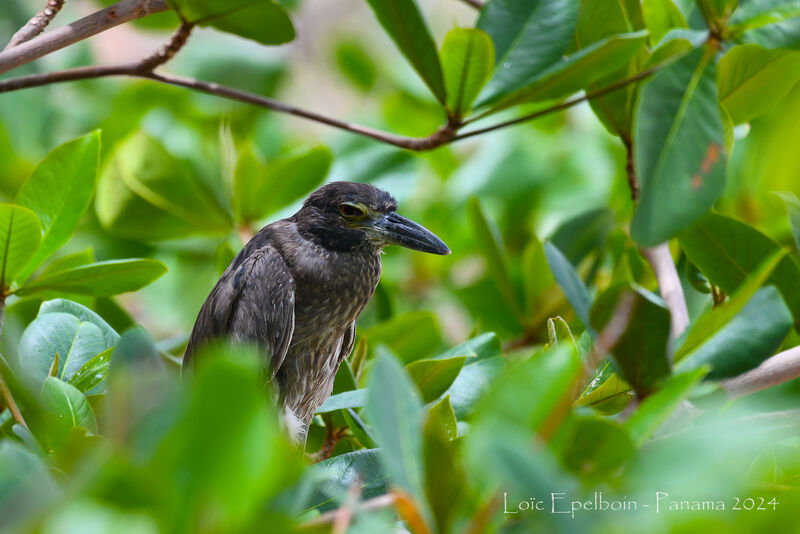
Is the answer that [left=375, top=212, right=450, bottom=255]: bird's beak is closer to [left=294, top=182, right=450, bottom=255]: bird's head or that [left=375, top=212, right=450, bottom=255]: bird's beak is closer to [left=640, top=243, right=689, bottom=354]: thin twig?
[left=294, top=182, right=450, bottom=255]: bird's head

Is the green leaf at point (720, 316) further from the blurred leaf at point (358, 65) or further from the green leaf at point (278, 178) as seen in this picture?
the blurred leaf at point (358, 65)

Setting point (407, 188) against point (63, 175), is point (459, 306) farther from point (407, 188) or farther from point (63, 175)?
point (63, 175)

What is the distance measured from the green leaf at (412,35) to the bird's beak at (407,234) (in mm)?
533

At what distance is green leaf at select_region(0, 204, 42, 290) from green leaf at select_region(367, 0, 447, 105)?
66 centimetres

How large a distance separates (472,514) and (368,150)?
6.07 ft

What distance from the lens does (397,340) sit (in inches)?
68.7

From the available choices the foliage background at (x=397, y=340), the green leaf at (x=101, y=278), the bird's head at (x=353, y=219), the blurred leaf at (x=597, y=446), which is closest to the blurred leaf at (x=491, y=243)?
the foliage background at (x=397, y=340)

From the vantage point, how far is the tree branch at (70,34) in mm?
1240

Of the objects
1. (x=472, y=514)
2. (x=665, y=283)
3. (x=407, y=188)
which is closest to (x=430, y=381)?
(x=665, y=283)

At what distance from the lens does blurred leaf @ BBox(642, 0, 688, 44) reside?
59.0 inches

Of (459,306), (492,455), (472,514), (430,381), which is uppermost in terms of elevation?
(492,455)

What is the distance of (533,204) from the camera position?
104 inches

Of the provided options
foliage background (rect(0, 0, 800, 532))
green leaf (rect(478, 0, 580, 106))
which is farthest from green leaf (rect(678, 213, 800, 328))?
green leaf (rect(478, 0, 580, 106))

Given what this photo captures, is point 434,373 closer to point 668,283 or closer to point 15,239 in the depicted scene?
point 668,283
